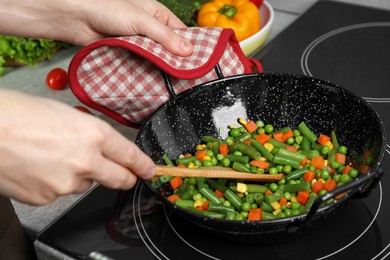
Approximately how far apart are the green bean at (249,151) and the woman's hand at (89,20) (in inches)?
8.5

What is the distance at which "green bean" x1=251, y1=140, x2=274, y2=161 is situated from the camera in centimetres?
107

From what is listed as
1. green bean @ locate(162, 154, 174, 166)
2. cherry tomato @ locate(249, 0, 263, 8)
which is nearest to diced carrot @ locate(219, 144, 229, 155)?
green bean @ locate(162, 154, 174, 166)

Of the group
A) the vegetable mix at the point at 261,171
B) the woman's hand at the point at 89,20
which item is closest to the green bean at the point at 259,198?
the vegetable mix at the point at 261,171

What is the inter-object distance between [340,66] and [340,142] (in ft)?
1.25

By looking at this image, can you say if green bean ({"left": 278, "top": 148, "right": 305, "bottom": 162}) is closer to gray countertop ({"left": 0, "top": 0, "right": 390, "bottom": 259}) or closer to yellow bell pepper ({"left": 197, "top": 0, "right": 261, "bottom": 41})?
gray countertop ({"left": 0, "top": 0, "right": 390, "bottom": 259})

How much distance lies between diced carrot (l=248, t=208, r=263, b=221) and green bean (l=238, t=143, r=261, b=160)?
138 mm

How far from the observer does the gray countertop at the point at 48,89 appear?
1.09 m

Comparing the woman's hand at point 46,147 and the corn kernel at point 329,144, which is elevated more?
the woman's hand at point 46,147

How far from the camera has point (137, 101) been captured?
1.15 meters

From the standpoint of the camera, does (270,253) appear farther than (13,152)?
Yes

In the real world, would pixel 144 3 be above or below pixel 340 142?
above

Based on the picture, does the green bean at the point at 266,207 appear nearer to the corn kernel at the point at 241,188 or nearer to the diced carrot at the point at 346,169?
the corn kernel at the point at 241,188

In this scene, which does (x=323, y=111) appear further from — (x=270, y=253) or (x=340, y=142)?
(x=270, y=253)

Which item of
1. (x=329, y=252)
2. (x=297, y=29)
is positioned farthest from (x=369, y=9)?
(x=329, y=252)
